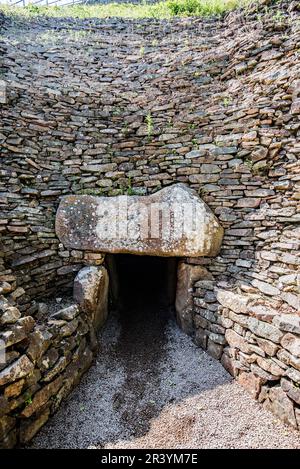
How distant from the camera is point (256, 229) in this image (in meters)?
4.02

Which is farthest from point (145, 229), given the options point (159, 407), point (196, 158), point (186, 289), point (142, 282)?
point (142, 282)

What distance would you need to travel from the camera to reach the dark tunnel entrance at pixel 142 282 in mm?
5387

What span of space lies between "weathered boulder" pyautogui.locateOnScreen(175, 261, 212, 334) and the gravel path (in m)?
0.26

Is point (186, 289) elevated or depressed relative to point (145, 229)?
depressed

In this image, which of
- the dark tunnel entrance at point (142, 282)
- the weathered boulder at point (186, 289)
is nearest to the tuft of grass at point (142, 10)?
the weathered boulder at point (186, 289)

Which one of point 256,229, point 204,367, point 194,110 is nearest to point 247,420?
point 204,367

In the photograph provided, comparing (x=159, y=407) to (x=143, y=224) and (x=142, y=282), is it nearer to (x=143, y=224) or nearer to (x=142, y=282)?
(x=143, y=224)

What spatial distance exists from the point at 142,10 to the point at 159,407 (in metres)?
9.60

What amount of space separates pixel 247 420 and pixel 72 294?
2.97 m

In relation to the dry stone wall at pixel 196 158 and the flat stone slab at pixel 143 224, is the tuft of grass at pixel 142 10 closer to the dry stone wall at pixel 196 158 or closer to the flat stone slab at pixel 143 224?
the dry stone wall at pixel 196 158

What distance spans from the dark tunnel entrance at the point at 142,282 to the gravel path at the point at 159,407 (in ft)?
3.47

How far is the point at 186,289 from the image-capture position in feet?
14.5
